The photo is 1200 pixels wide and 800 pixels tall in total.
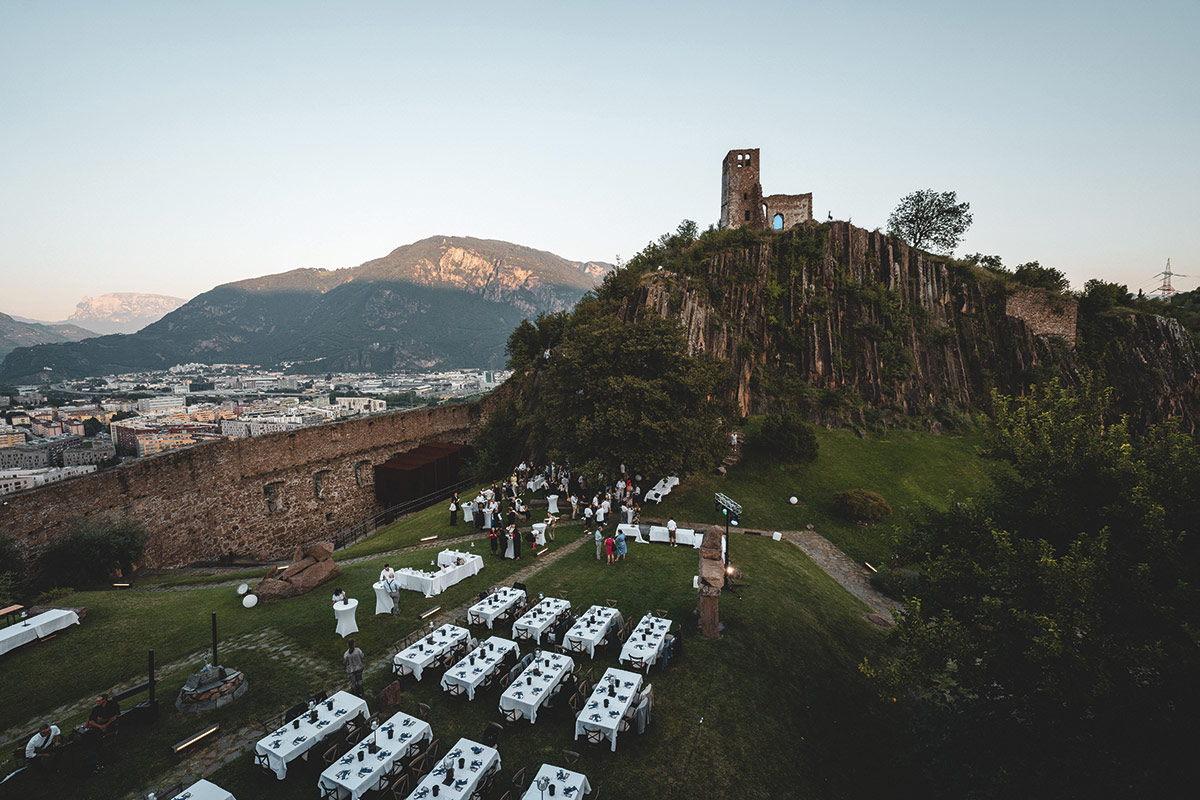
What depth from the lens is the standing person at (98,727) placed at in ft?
28.8

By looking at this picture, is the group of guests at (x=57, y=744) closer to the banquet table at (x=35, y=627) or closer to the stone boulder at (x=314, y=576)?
the banquet table at (x=35, y=627)

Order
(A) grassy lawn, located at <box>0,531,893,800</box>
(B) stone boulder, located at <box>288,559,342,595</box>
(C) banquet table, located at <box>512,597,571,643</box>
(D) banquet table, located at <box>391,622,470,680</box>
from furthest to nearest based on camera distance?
(B) stone boulder, located at <box>288,559,342,595</box>, (C) banquet table, located at <box>512,597,571,643</box>, (D) banquet table, located at <box>391,622,470,680</box>, (A) grassy lawn, located at <box>0,531,893,800</box>

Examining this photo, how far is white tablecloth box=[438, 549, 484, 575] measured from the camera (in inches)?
679

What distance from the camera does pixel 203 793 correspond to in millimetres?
7602

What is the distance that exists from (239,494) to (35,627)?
14567 mm

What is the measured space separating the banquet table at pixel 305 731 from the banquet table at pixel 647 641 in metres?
5.94

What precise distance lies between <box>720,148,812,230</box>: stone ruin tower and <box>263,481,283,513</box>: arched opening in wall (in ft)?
147

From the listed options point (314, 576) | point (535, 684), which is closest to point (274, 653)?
point (314, 576)

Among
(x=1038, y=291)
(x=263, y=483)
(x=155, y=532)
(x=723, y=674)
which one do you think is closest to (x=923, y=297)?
(x=1038, y=291)

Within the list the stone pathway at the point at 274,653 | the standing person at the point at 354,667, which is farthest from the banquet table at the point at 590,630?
the standing person at the point at 354,667

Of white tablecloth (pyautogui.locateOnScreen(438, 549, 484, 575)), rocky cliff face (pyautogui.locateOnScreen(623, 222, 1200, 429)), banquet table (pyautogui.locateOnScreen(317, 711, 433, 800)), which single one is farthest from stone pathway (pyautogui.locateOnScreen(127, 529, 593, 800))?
rocky cliff face (pyautogui.locateOnScreen(623, 222, 1200, 429))

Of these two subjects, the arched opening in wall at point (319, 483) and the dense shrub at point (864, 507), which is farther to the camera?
the arched opening in wall at point (319, 483)

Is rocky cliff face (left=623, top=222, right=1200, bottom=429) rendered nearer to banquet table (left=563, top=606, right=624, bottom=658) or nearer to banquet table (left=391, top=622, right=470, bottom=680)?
banquet table (left=563, top=606, right=624, bottom=658)

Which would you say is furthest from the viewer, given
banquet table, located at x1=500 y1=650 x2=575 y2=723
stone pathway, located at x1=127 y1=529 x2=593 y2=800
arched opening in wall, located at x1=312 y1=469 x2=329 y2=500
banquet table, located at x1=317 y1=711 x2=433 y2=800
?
arched opening in wall, located at x1=312 y1=469 x2=329 y2=500
